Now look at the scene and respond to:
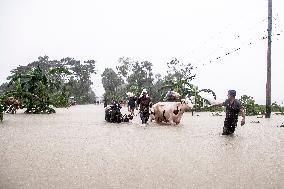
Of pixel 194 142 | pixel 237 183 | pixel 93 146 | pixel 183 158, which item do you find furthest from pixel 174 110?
pixel 237 183

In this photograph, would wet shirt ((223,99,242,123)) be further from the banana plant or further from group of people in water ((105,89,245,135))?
the banana plant

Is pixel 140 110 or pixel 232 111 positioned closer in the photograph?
pixel 232 111

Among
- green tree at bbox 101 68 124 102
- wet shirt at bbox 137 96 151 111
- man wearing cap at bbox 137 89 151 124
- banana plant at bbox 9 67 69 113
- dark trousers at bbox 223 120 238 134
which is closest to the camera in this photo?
dark trousers at bbox 223 120 238 134

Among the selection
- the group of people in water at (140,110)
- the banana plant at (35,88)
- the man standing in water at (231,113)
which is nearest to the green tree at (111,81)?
the banana plant at (35,88)

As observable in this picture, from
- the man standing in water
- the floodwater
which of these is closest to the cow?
the man standing in water

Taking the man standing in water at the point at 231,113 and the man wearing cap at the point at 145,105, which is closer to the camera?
the man standing in water at the point at 231,113

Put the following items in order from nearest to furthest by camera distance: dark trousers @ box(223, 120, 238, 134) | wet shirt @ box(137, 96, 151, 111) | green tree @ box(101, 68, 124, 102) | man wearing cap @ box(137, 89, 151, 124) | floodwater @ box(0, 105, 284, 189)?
Answer: floodwater @ box(0, 105, 284, 189) → dark trousers @ box(223, 120, 238, 134) → man wearing cap @ box(137, 89, 151, 124) → wet shirt @ box(137, 96, 151, 111) → green tree @ box(101, 68, 124, 102)

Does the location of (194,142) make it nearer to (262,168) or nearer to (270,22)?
(262,168)

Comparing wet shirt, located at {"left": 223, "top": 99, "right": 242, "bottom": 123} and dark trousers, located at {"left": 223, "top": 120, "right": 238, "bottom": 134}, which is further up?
wet shirt, located at {"left": 223, "top": 99, "right": 242, "bottom": 123}

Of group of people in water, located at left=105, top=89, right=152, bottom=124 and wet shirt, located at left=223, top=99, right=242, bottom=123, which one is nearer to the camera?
wet shirt, located at left=223, top=99, right=242, bottom=123

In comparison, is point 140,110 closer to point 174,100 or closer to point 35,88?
point 174,100

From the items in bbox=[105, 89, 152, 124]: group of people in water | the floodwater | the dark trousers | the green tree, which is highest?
the green tree

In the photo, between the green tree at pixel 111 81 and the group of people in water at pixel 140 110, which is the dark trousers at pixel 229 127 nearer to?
the group of people in water at pixel 140 110

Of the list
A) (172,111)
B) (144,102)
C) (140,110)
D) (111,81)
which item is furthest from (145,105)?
(111,81)
